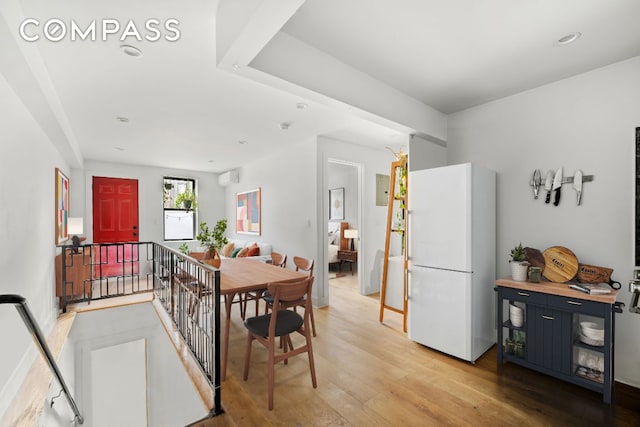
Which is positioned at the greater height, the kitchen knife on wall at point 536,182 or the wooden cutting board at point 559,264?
the kitchen knife on wall at point 536,182

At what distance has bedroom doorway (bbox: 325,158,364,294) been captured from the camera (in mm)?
6953

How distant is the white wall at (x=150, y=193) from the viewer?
5930 mm

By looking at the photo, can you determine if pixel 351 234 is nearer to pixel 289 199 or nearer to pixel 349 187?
pixel 349 187

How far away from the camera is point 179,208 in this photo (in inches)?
282

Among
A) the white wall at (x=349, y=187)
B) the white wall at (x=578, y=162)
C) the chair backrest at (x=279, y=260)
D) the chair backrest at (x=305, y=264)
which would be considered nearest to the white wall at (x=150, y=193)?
the white wall at (x=349, y=187)

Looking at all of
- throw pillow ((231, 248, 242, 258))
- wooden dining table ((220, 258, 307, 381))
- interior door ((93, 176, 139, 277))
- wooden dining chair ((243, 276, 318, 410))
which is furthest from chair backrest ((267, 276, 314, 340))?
interior door ((93, 176, 139, 277))

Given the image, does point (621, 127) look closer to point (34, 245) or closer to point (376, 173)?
point (376, 173)

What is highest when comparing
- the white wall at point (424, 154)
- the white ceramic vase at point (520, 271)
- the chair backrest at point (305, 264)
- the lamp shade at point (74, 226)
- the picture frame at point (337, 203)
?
the white wall at point (424, 154)

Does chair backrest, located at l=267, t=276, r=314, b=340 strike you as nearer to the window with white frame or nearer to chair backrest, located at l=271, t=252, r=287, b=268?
chair backrest, located at l=271, t=252, r=287, b=268

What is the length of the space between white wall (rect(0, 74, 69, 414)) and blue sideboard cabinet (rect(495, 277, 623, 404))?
3957mm

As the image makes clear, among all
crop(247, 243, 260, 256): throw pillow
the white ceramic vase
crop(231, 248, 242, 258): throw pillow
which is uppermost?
the white ceramic vase

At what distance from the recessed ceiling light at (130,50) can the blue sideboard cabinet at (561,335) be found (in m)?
3.45

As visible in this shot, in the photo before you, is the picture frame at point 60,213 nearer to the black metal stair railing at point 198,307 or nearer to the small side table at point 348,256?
the black metal stair railing at point 198,307

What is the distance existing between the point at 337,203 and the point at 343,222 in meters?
0.65
